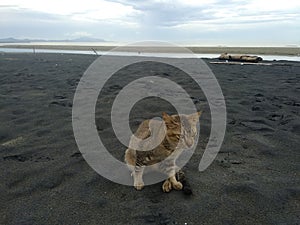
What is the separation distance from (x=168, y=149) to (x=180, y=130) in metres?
0.35

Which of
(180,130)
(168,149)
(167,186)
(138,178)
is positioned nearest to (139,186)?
(138,178)

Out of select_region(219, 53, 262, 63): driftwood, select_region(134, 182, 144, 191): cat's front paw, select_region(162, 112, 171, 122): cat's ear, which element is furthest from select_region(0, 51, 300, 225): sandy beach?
select_region(219, 53, 262, 63): driftwood

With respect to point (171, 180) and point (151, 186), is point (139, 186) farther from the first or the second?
point (171, 180)

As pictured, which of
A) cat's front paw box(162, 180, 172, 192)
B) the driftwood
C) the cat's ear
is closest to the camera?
the cat's ear

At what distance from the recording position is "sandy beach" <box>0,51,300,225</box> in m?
3.73

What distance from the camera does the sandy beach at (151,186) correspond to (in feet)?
12.2

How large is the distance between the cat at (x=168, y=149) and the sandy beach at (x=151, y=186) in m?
0.20

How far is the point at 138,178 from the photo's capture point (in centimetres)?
440

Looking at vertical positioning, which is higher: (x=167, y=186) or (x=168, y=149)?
(x=168, y=149)

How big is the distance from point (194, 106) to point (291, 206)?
5422mm

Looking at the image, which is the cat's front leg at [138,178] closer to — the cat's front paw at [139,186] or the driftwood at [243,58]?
the cat's front paw at [139,186]

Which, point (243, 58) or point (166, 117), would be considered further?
point (243, 58)

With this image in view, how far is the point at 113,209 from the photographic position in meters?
3.86

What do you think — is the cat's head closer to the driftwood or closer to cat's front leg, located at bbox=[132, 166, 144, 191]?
cat's front leg, located at bbox=[132, 166, 144, 191]
